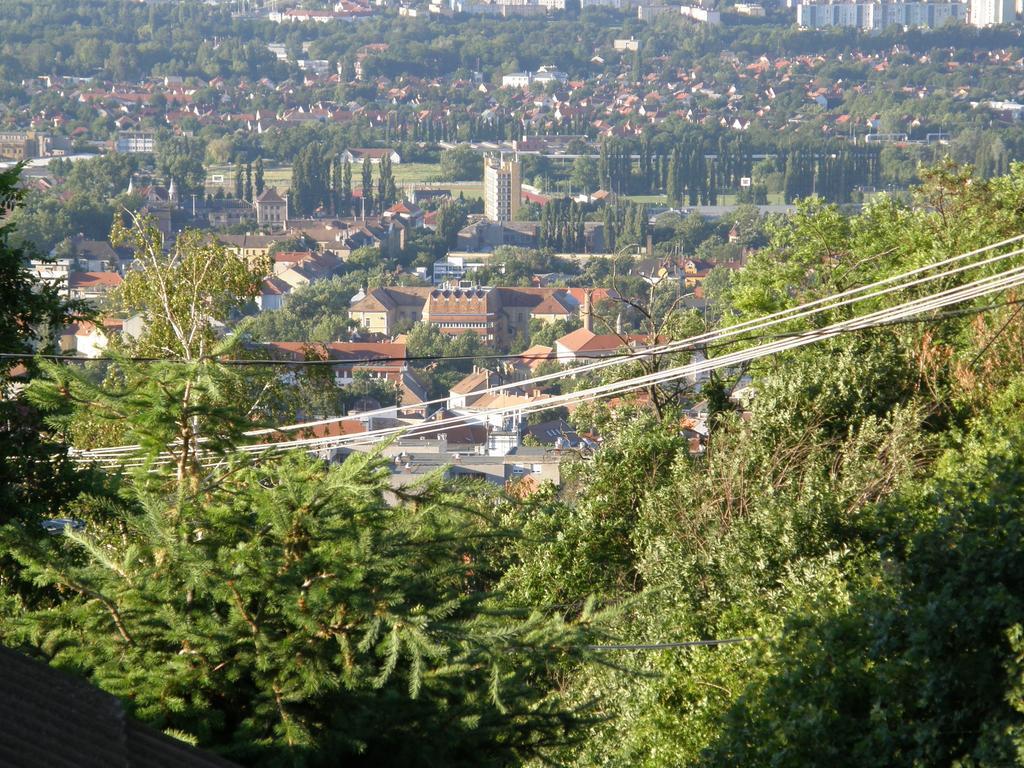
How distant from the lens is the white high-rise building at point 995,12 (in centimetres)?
15262

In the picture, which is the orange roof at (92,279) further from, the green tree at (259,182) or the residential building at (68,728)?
the residential building at (68,728)

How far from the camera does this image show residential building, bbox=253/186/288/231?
79.8 meters

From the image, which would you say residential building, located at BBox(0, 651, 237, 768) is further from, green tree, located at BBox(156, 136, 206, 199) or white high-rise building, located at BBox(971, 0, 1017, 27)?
white high-rise building, located at BBox(971, 0, 1017, 27)

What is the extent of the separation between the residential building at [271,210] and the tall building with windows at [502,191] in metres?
11.6

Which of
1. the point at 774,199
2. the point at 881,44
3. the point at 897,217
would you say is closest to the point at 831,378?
the point at 897,217

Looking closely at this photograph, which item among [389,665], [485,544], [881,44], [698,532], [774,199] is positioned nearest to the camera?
[389,665]

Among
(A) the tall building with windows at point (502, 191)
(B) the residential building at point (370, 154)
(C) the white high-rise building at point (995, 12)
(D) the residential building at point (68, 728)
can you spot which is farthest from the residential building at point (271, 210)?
(C) the white high-rise building at point (995, 12)

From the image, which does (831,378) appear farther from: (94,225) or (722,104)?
(722,104)

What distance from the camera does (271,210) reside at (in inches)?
3179

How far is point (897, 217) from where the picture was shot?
1410cm

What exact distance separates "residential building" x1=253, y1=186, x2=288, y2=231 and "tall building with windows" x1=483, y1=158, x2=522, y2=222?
1162 cm

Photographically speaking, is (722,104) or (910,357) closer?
(910,357)

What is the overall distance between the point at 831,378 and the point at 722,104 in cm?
11900

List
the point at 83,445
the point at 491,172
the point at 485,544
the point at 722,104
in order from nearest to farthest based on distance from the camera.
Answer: the point at 485,544
the point at 83,445
the point at 491,172
the point at 722,104
